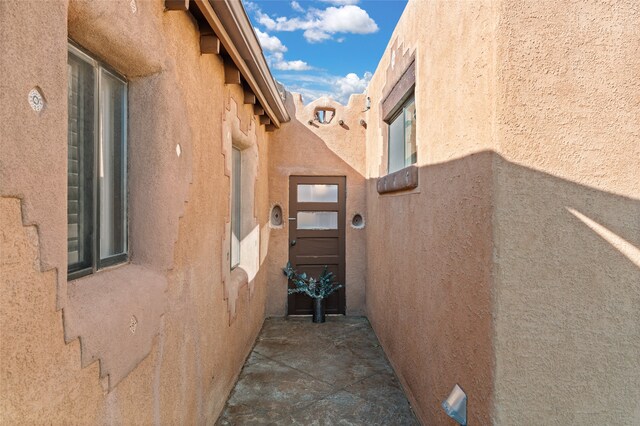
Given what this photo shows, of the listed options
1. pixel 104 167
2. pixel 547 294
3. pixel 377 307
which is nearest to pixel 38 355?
pixel 104 167

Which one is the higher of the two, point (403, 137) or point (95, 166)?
point (403, 137)

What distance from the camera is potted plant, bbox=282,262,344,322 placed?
584cm

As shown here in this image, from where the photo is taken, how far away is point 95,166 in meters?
1.72

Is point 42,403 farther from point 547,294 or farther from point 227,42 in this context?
point 227,42

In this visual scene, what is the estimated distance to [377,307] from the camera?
5.07 meters

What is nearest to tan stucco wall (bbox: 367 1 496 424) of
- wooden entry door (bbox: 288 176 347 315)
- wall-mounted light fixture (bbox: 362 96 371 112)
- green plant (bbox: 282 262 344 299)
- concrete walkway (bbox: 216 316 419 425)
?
concrete walkway (bbox: 216 316 419 425)

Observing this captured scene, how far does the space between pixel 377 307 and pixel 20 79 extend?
4.58 m

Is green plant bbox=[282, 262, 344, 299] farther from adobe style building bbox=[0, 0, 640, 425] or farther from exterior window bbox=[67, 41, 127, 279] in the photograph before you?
exterior window bbox=[67, 41, 127, 279]

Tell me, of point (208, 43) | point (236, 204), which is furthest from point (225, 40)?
point (236, 204)

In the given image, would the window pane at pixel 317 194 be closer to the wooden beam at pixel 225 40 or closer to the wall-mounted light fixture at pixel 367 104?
the wall-mounted light fixture at pixel 367 104

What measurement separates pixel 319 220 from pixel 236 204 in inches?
73.4

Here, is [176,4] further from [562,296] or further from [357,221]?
[357,221]

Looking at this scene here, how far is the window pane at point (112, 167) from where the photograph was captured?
1812 millimetres

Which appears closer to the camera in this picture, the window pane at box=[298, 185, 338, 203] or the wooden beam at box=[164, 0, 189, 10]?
the wooden beam at box=[164, 0, 189, 10]
